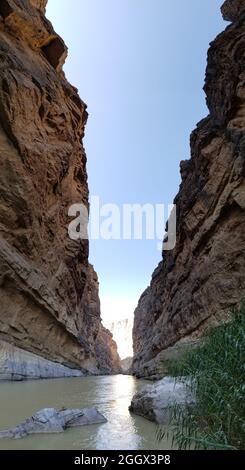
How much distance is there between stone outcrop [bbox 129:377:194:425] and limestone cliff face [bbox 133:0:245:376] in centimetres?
707

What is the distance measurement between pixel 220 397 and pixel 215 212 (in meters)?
15.4

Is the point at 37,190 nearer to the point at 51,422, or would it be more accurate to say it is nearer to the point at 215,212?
the point at 215,212

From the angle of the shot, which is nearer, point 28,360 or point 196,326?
point 28,360

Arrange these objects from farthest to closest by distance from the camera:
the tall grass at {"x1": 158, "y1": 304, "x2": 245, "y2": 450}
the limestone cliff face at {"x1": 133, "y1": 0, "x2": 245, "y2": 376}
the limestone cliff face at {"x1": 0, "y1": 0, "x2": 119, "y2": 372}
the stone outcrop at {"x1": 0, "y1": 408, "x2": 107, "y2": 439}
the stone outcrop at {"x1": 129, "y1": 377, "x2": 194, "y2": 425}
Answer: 1. the limestone cliff face at {"x1": 0, "y1": 0, "x2": 119, "y2": 372}
2. the limestone cliff face at {"x1": 133, "y1": 0, "x2": 245, "y2": 376}
3. the stone outcrop at {"x1": 129, "y1": 377, "x2": 194, "y2": 425}
4. the stone outcrop at {"x1": 0, "y1": 408, "x2": 107, "y2": 439}
5. the tall grass at {"x1": 158, "y1": 304, "x2": 245, "y2": 450}

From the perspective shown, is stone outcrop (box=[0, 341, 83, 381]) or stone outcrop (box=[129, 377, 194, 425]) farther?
stone outcrop (box=[0, 341, 83, 381])

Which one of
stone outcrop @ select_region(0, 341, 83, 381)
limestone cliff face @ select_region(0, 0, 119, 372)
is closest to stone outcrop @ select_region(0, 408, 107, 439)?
stone outcrop @ select_region(0, 341, 83, 381)

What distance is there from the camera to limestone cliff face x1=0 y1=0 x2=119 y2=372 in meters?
19.2

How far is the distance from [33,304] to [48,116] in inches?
518

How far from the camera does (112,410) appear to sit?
29.4 ft

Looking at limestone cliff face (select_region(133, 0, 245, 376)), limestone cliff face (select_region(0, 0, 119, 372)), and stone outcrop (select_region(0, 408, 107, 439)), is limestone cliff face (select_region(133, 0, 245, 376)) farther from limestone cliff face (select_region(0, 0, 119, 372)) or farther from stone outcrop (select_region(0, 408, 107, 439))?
stone outcrop (select_region(0, 408, 107, 439))

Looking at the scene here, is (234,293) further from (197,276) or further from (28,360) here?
(28,360)

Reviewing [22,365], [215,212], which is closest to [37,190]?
[22,365]

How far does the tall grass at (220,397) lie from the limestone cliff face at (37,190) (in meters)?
14.1
